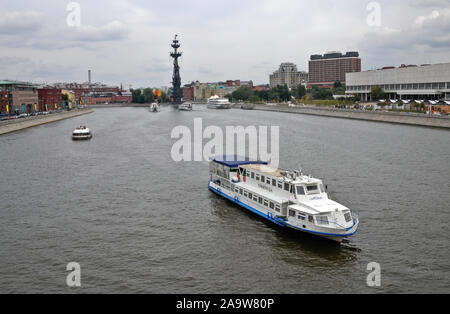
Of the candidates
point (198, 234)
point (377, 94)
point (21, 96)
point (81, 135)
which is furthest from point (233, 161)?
point (21, 96)

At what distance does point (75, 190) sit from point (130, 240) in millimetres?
12186

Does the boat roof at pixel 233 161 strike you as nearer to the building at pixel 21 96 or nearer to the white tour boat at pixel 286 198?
the white tour boat at pixel 286 198

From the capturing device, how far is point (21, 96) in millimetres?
121750

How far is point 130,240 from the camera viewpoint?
21859 millimetres

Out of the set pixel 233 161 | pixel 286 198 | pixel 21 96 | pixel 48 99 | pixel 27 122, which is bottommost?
pixel 286 198

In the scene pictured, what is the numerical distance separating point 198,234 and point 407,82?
107 m

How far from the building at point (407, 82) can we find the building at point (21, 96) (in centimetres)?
9960

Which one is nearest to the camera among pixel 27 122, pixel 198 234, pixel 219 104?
pixel 198 234

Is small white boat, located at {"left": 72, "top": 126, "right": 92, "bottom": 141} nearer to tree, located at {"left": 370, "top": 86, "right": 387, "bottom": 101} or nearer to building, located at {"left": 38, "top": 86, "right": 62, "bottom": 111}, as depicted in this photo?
tree, located at {"left": 370, "top": 86, "right": 387, "bottom": 101}

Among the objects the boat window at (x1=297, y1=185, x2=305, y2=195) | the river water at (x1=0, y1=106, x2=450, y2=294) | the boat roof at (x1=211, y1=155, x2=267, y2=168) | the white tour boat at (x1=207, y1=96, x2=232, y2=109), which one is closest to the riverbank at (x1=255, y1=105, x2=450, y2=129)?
the river water at (x1=0, y1=106, x2=450, y2=294)

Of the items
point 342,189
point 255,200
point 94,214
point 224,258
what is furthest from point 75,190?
point 342,189

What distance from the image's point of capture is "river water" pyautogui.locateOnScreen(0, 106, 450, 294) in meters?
17.6

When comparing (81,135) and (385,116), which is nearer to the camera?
(81,135)

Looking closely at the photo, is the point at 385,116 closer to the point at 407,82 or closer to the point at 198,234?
the point at 407,82
